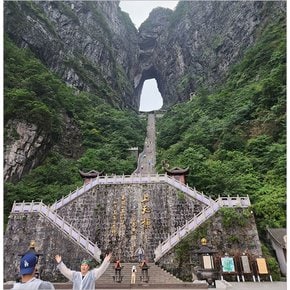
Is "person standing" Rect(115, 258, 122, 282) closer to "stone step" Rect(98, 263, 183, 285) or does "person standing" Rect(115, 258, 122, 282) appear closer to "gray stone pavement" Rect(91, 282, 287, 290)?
"stone step" Rect(98, 263, 183, 285)

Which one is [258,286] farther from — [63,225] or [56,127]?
[56,127]

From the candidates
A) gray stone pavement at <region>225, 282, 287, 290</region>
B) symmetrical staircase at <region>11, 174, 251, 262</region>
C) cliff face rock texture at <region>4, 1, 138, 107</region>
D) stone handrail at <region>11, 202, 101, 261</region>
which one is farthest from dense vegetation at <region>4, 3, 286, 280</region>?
cliff face rock texture at <region>4, 1, 138, 107</region>

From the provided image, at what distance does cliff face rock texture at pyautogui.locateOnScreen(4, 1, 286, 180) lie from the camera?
37344 mm

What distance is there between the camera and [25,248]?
1280cm

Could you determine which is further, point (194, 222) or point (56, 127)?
point (56, 127)

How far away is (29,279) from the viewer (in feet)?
9.91

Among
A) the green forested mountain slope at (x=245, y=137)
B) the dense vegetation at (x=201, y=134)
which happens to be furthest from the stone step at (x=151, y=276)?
the green forested mountain slope at (x=245, y=137)

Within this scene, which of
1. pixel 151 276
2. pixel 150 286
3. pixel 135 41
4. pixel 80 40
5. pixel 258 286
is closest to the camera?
pixel 150 286

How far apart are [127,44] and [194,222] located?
2269 inches

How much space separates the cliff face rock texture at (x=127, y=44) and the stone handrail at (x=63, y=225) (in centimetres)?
595

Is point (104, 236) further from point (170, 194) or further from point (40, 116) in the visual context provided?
point (40, 116)

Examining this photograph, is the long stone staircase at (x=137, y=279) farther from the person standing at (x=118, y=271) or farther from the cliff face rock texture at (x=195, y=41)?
the cliff face rock texture at (x=195, y=41)

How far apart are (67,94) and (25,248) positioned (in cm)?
2106

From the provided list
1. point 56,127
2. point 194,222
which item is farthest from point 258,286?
point 56,127
